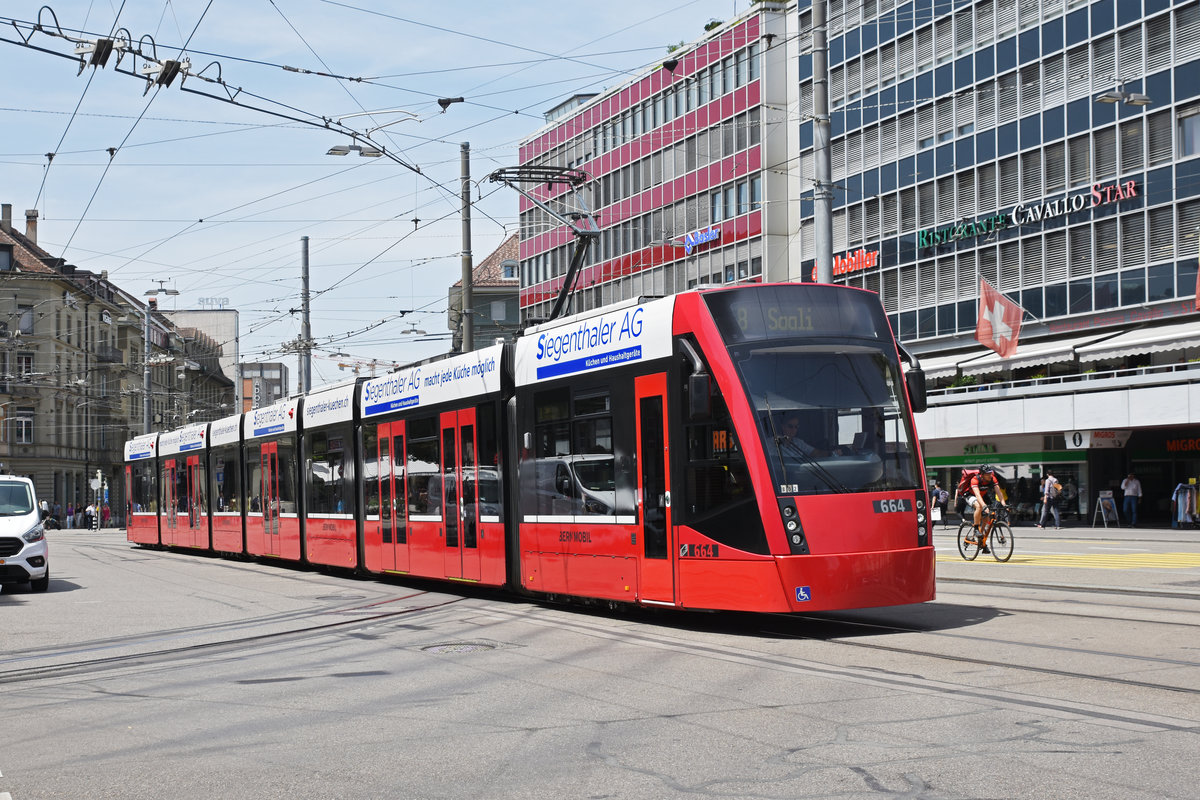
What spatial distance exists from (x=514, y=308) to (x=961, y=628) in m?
77.9

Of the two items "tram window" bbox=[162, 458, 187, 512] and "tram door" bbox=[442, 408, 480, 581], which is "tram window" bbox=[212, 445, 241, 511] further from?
"tram door" bbox=[442, 408, 480, 581]

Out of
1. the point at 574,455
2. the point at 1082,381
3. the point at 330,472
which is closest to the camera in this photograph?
the point at 574,455

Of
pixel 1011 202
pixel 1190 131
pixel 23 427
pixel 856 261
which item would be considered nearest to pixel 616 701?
pixel 1190 131

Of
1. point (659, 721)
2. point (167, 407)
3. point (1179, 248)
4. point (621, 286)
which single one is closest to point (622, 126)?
point (621, 286)

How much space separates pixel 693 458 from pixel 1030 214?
31.6m

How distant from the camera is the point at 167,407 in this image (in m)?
93.1

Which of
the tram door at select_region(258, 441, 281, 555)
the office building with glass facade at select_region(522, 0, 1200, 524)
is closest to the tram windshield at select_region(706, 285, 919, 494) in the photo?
the tram door at select_region(258, 441, 281, 555)

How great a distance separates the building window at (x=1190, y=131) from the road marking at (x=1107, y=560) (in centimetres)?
1631

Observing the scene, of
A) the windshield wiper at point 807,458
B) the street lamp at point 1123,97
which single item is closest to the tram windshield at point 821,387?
the windshield wiper at point 807,458

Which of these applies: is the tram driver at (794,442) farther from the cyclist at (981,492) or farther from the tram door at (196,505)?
the tram door at (196,505)

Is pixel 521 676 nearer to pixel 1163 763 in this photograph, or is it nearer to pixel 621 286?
pixel 1163 763

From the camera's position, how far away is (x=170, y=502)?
114ft

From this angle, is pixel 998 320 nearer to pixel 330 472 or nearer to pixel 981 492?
pixel 981 492

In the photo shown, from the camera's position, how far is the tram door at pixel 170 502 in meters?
34.2
